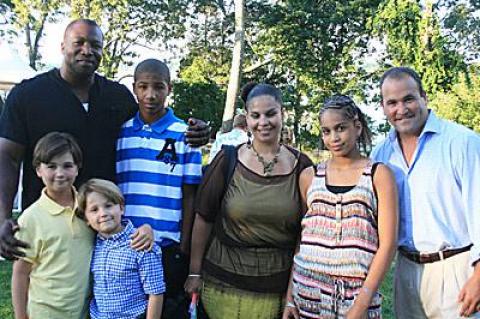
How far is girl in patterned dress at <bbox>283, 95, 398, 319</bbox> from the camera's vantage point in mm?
2807

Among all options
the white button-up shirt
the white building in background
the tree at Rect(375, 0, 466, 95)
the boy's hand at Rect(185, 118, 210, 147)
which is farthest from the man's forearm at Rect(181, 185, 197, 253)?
the tree at Rect(375, 0, 466, 95)

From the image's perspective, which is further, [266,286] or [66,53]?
[66,53]

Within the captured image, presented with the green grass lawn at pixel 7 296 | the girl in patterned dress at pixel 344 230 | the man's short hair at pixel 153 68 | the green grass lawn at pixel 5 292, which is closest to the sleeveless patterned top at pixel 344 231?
the girl in patterned dress at pixel 344 230

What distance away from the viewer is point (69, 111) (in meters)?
3.32

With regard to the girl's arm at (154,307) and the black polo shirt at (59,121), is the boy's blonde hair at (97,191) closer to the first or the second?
the black polo shirt at (59,121)

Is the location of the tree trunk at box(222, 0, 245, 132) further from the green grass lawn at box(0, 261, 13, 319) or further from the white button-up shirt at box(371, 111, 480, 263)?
the white button-up shirt at box(371, 111, 480, 263)

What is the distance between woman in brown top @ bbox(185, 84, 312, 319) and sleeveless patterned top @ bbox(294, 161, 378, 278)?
201mm

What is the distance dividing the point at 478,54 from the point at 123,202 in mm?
31718

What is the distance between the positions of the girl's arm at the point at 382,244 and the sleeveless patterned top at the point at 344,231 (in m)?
0.04

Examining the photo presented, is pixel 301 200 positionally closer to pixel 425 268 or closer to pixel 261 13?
pixel 425 268

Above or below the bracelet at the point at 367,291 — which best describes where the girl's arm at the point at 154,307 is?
below

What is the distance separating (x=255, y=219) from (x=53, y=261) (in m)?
1.07

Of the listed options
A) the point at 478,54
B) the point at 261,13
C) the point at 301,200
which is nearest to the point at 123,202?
the point at 301,200

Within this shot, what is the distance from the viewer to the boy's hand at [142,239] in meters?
3.01
